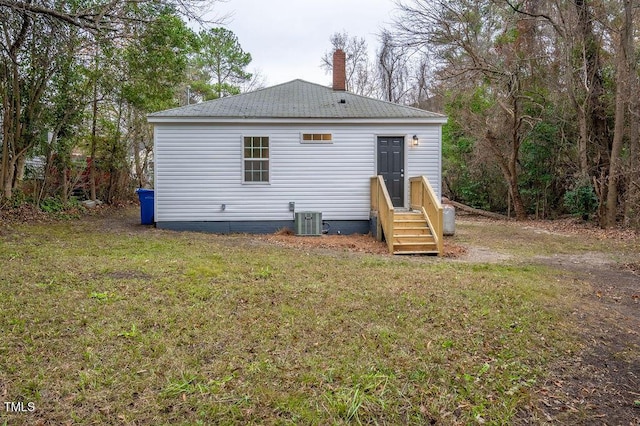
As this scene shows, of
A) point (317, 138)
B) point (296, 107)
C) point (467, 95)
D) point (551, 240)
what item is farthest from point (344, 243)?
point (467, 95)

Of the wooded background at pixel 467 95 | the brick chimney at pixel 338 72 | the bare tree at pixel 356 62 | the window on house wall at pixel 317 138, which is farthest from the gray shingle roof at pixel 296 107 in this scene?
the bare tree at pixel 356 62

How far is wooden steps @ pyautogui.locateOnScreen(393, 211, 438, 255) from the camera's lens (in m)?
8.16

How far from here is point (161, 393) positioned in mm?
2578

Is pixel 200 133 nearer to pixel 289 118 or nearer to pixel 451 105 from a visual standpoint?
pixel 289 118

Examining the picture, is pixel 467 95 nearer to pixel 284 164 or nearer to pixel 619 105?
pixel 619 105

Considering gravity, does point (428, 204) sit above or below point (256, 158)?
below

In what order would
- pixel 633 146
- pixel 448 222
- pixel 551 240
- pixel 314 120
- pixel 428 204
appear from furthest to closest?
1. pixel 633 146
2. pixel 448 222
3. pixel 314 120
4. pixel 551 240
5. pixel 428 204

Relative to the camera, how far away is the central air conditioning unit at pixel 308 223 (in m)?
10.2

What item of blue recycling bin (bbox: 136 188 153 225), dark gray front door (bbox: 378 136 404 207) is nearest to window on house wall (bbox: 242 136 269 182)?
blue recycling bin (bbox: 136 188 153 225)

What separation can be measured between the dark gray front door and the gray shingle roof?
2.22 ft

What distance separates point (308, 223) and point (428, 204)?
2955 mm

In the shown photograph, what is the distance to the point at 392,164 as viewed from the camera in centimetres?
1081

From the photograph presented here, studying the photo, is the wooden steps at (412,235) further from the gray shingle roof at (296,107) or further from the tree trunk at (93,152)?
the tree trunk at (93,152)

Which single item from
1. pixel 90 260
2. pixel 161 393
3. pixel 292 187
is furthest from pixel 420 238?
pixel 161 393
